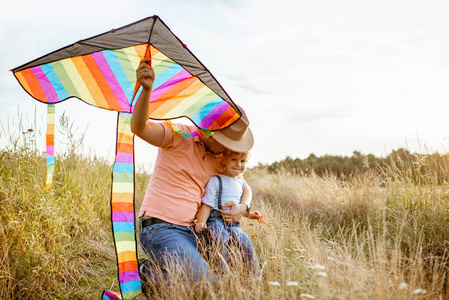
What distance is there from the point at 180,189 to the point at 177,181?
0.25ft

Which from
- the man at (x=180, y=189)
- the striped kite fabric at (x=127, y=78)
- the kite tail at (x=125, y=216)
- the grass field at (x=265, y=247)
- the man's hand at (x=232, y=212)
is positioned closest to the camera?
the grass field at (x=265, y=247)

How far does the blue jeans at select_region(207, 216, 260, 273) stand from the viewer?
3285mm

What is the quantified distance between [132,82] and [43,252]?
1814 millimetres

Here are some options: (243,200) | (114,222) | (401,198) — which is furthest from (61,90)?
(401,198)

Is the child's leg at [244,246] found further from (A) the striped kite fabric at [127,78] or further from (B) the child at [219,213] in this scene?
(A) the striped kite fabric at [127,78]

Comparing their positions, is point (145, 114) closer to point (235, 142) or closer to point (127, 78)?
point (127, 78)

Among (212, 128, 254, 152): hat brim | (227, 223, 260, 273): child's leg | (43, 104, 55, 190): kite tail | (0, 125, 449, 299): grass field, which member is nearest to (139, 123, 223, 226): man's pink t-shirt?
(212, 128, 254, 152): hat brim

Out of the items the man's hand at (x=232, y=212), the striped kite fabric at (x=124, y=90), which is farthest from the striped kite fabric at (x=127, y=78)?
the man's hand at (x=232, y=212)

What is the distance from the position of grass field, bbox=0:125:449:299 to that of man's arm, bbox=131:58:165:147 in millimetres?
1104

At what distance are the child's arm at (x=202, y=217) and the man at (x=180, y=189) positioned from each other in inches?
2.1

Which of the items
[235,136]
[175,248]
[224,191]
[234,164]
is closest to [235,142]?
[235,136]

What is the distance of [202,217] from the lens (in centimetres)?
339

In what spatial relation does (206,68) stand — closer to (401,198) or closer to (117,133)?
(117,133)

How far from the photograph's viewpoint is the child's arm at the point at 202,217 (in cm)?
333
